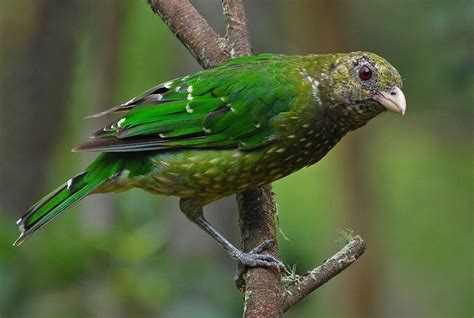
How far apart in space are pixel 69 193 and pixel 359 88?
1.34m

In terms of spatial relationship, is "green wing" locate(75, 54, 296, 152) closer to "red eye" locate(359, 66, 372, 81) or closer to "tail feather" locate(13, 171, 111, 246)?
"tail feather" locate(13, 171, 111, 246)

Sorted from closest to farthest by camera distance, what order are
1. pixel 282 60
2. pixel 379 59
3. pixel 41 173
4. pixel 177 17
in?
pixel 379 59 → pixel 282 60 → pixel 177 17 → pixel 41 173

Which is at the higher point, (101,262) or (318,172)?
(101,262)

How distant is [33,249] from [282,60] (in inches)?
61.3

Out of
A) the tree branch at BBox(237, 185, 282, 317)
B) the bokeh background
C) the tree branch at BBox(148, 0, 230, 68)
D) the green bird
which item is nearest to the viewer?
the tree branch at BBox(237, 185, 282, 317)

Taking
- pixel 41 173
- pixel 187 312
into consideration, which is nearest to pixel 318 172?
pixel 41 173

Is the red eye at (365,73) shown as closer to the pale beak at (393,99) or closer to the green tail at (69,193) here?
the pale beak at (393,99)

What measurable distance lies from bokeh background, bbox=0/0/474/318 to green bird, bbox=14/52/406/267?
0.47m

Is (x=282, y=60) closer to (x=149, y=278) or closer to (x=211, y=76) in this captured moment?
(x=211, y=76)

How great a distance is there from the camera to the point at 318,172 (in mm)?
9648

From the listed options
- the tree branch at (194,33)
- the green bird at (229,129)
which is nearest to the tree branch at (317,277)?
the green bird at (229,129)

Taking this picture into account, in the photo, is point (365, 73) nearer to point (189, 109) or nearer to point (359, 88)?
point (359, 88)

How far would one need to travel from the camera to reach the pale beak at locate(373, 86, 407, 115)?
3.49 meters

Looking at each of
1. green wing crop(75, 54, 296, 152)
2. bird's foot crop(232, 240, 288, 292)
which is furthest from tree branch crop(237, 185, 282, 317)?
green wing crop(75, 54, 296, 152)
